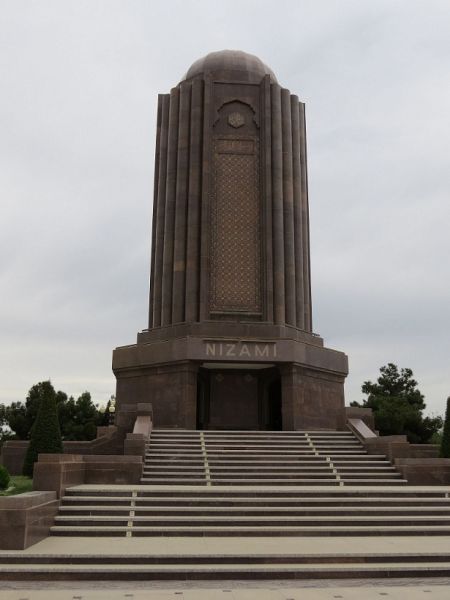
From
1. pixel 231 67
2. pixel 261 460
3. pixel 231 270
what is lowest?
pixel 261 460

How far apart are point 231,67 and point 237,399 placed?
1653 cm

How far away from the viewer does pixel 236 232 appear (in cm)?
2747

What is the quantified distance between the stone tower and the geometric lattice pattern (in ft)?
0.16

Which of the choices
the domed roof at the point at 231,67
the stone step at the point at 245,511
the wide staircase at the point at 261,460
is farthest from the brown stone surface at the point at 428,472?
the domed roof at the point at 231,67

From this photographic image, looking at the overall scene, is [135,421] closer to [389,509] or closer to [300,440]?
[300,440]

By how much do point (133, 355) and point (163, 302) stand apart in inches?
121

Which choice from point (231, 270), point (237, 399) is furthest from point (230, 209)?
point (237, 399)

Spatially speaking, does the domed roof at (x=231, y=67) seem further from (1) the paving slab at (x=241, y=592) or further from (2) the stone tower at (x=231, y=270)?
(1) the paving slab at (x=241, y=592)

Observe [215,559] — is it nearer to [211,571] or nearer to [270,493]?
[211,571]

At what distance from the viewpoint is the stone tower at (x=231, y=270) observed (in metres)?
24.1

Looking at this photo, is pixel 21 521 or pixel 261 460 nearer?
pixel 21 521

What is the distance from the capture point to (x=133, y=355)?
84.7ft

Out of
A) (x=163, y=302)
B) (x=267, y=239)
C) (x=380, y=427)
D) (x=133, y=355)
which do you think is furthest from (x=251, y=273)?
(x=380, y=427)

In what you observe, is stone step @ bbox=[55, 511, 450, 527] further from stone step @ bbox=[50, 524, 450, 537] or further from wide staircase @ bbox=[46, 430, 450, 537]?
stone step @ bbox=[50, 524, 450, 537]
